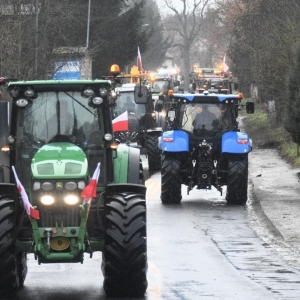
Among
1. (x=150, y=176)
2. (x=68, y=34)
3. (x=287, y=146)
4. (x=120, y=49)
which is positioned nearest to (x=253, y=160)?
(x=287, y=146)

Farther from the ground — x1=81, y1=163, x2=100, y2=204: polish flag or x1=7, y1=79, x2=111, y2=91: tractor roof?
x1=7, y1=79, x2=111, y2=91: tractor roof

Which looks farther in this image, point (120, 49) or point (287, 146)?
point (120, 49)

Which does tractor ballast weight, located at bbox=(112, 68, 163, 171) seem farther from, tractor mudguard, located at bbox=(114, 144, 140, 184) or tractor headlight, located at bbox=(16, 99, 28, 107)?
tractor headlight, located at bbox=(16, 99, 28, 107)

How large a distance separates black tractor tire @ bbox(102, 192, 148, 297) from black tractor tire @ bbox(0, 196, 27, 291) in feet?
3.09

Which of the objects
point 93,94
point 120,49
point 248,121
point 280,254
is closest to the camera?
point 93,94

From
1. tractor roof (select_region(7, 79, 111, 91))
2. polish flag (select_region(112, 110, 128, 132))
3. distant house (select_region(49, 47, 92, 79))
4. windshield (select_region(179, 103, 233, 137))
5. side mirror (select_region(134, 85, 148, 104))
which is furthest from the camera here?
distant house (select_region(49, 47, 92, 79))

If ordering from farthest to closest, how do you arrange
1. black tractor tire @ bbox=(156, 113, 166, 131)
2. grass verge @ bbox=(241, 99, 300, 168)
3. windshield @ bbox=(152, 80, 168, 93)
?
windshield @ bbox=(152, 80, 168, 93)
black tractor tire @ bbox=(156, 113, 166, 131)
grass verge @ bbox=(241, 99, 300, 168)

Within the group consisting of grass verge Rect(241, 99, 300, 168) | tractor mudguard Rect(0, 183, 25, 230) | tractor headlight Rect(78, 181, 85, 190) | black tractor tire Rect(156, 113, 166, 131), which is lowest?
grass verge Rect(241, 99, 300, 168)

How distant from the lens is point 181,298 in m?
11.1

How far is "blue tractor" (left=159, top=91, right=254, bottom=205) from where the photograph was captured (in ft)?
70.8

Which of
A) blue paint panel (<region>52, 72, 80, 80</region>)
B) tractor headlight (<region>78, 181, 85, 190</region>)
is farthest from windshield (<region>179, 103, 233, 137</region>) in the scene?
blue paint panel (<region>52, 72, 80, 80</region>)

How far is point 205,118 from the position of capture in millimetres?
22484

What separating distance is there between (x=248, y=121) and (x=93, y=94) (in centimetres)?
4083

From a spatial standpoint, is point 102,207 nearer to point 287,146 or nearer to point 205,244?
point 205,244
